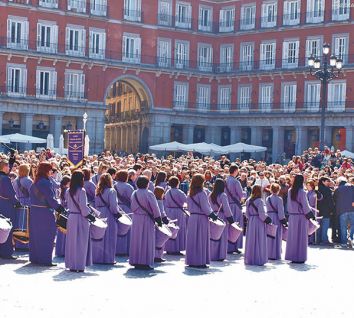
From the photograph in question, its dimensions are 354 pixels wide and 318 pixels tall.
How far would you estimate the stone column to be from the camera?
189 feet

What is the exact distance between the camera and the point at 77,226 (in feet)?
49.9

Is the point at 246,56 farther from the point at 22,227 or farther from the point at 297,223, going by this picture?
the point at 22,227

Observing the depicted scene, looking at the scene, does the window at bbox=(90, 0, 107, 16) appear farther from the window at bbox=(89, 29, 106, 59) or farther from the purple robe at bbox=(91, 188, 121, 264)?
the purple robe at bbox=(91, 188, 121, 264)

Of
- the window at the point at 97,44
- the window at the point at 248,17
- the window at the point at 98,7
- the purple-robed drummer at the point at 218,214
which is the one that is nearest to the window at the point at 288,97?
the window at the point at 248,17

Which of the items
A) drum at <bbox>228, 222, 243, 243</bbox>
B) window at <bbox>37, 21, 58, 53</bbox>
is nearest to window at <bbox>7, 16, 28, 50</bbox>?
window at <bbox>37, 21, 58, 53</bbox>

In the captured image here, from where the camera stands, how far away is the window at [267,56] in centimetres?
5841

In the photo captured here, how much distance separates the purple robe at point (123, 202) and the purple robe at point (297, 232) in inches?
153

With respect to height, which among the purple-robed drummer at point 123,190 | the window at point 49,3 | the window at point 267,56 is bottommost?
the purple-robed drummer at point 123,190

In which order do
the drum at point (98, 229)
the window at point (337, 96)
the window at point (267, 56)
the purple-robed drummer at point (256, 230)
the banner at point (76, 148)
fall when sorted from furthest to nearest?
1. the window at point (267, 56)
2. the window at point (337, 96)
3. the banner at point (76, 148)
4. the purple-robed drummer at point (256, 230)
5. the drum at point (98, 229)

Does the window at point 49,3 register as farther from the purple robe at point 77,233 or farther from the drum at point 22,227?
Answer: the purple robe at point 77,233

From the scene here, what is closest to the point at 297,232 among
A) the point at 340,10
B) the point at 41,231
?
the point at 41,231

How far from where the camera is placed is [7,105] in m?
51.9

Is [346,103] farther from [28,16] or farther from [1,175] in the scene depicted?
[1,175]

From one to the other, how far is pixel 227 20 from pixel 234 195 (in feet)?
147
